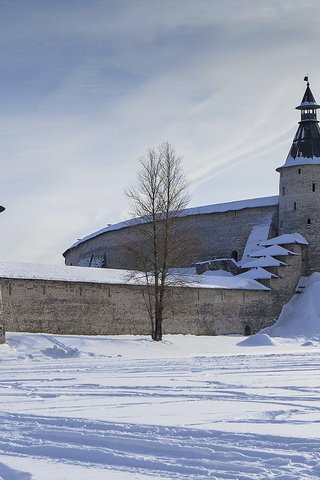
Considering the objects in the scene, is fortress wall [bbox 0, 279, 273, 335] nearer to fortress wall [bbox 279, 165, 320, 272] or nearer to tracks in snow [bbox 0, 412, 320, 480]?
fortress wall [bbox 279, 165, 320, 272]

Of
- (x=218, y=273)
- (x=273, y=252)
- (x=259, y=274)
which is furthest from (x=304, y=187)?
(x=259, y=274)

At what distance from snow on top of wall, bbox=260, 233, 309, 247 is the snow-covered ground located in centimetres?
2641

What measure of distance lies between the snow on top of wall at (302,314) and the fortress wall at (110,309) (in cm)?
132

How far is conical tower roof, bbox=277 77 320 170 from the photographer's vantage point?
43156 mm

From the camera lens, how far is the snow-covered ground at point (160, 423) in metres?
5.41

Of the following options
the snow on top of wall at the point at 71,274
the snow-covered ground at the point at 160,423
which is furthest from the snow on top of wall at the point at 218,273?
the snow-covered ground at the point at 160,423

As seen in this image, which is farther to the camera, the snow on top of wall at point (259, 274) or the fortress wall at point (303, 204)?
the fortress wall at point (303, 204)

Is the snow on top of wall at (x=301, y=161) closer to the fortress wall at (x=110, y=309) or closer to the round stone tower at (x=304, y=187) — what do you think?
the round stone tower at (x=304, y=187)

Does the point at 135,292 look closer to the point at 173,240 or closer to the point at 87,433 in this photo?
the point at 173,240

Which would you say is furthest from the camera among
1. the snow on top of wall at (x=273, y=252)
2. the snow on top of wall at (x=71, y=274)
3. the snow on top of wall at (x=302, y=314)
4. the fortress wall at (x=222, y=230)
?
the fortress wall at (x=222, y=230)

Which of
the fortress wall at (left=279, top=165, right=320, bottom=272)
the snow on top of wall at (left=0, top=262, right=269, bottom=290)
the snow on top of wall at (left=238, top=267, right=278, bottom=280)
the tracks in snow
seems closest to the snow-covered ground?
the tracks in snow

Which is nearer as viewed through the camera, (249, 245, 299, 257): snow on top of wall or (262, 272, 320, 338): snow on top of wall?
(262, 272, 320, 338): snow on top of wall

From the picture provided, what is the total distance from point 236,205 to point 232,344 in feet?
65.0

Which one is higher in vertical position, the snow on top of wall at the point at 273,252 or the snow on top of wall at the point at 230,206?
the snow on top of wall at the point at 230,206
